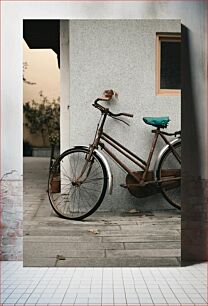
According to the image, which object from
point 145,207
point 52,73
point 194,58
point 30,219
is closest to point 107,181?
point 145,207

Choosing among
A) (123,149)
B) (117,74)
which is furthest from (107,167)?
(117,74)

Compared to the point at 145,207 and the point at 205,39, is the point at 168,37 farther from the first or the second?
the point at 145,207

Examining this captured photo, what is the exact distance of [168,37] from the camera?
3803 mm

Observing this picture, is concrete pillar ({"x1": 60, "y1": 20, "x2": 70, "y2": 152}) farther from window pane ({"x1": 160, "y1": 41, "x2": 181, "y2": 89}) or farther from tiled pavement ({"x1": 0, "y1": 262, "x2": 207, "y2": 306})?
tiled pavement ({"x1": 0, "y1": 262, "x2": 207, "y2": 306})

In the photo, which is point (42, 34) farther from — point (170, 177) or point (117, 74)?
point (170, 177)

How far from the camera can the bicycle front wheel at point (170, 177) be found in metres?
3.83

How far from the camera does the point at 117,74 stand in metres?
3.80

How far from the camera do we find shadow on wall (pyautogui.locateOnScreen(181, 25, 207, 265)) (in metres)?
3.90

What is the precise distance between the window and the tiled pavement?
1.29 metres

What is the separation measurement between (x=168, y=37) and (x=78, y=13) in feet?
2.22

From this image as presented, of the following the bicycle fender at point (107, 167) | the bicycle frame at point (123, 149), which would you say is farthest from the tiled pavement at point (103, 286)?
the bicycle frame at point (123, 149)

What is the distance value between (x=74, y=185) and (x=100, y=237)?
412 millimetres

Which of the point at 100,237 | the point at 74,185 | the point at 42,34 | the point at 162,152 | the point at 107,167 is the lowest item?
the point at 100,237

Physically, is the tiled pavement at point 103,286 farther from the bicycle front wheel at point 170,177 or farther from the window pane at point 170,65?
the window pane at point 170,65
